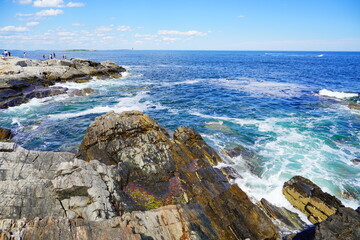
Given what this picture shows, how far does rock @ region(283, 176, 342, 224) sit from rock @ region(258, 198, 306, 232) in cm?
94

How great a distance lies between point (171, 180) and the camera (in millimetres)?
16172

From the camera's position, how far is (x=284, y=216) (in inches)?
545

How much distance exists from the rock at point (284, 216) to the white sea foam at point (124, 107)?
25.7m

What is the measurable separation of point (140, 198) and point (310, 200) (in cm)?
1108

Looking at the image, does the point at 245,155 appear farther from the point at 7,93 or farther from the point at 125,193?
the point at 7,93

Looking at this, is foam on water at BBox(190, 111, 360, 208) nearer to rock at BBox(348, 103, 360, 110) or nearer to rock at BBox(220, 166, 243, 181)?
rock at BBox(220, 166, 243, 181)

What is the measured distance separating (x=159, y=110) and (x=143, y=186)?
22.2 meters

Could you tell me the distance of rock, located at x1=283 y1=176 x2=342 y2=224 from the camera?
13.9 m

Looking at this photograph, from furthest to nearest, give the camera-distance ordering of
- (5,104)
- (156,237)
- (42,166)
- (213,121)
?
(5,104), (213,121), (42,166), (156,237)

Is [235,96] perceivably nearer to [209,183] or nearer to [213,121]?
[213,121]

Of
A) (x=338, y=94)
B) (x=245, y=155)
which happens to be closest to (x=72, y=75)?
(x=245, y=155)

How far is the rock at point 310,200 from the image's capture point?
45.6 ft

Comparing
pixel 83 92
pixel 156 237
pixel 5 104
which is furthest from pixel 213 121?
pixel 5 104

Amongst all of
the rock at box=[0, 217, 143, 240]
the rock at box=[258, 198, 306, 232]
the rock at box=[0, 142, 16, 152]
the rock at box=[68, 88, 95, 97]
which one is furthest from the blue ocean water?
the rock at box=[0, 217, 143, 240]
